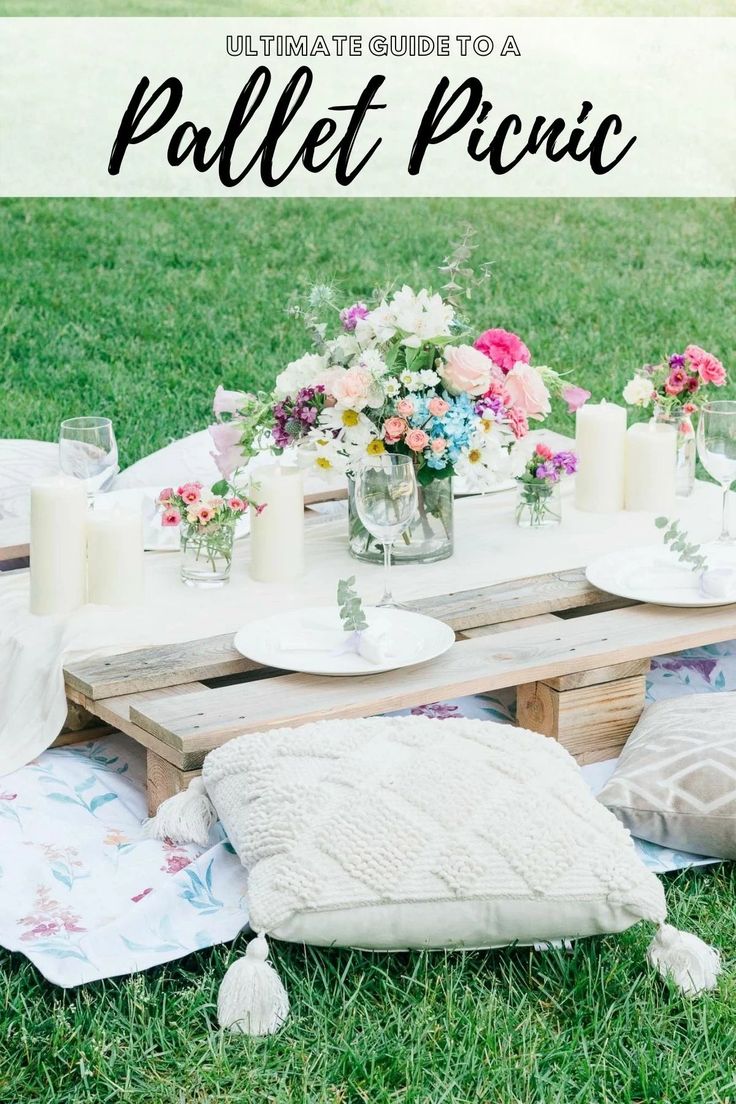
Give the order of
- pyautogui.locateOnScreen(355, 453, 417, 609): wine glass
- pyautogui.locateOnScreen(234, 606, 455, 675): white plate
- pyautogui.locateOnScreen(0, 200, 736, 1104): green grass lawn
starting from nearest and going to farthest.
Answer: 1. pyautogui.locateOnScreen(0, 200, 736, 1104): green grass lawn
2. pyautogui.locateOnScreen(234, 606, 455, 675): white plate
3. pyautogui.locateOnScreen(355, 453, 417, 609): wine glass

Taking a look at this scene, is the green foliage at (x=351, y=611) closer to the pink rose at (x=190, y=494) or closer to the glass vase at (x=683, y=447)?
the pink rose at (x=190, y=494)

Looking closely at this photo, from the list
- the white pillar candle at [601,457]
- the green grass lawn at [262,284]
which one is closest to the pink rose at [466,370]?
the white pillar candle at [601,457]

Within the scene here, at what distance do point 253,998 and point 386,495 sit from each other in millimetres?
1047

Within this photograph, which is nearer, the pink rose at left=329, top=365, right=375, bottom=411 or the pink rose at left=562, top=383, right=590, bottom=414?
the pink rose at left=329, top=365, right=375, bottom=411

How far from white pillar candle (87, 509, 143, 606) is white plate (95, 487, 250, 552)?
0.63 ft

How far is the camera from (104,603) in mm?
3150

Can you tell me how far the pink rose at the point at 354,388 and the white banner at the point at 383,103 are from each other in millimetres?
6709

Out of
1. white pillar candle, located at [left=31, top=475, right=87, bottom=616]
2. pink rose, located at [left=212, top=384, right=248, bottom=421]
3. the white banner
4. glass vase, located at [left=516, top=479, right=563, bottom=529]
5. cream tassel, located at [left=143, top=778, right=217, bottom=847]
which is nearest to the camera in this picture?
cream tassel, located at [left=143, top=778, right=217, bottom=847]

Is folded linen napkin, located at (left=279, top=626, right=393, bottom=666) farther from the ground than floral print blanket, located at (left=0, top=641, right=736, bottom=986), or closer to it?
farther from the ground

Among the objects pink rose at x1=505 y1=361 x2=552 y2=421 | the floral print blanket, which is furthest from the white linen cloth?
pink rose at x1=505 y1=361 x2=552 y2=421

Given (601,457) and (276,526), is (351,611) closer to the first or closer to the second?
(276,526)

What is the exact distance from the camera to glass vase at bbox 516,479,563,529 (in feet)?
11.9

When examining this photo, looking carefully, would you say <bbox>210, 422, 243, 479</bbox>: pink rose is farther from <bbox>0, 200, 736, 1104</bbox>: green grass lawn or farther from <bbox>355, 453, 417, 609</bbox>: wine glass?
<bbox>0, 200, 736, 1104</bbox>: green grass lawn

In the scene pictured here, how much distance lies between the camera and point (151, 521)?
3.60 m
